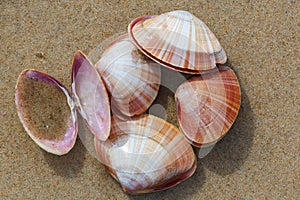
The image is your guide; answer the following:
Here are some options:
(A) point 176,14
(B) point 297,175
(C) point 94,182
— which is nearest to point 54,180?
(C) point 94,182

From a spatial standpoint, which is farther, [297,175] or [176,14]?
[297,175]

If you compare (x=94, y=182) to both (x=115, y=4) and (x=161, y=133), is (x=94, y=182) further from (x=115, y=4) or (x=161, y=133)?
(x=115, y=4)

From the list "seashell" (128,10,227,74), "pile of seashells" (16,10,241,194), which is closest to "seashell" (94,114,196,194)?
"pile of seashells" (16,10,241,194)

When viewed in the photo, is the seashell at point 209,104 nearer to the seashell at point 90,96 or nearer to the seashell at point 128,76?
the seashell at point 128,76

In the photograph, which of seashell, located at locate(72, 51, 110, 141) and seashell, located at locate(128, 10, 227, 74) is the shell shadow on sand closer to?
seashell, located at locate(72, 51, 110, 141)

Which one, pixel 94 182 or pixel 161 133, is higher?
pixel 161 133

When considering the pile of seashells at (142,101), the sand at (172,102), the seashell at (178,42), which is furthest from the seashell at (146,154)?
the seashell at (178,42)

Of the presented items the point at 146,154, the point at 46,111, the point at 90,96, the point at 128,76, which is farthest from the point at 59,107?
the point at 146,154

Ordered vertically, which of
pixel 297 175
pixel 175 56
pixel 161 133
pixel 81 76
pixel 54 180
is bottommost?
pixel 54 180
